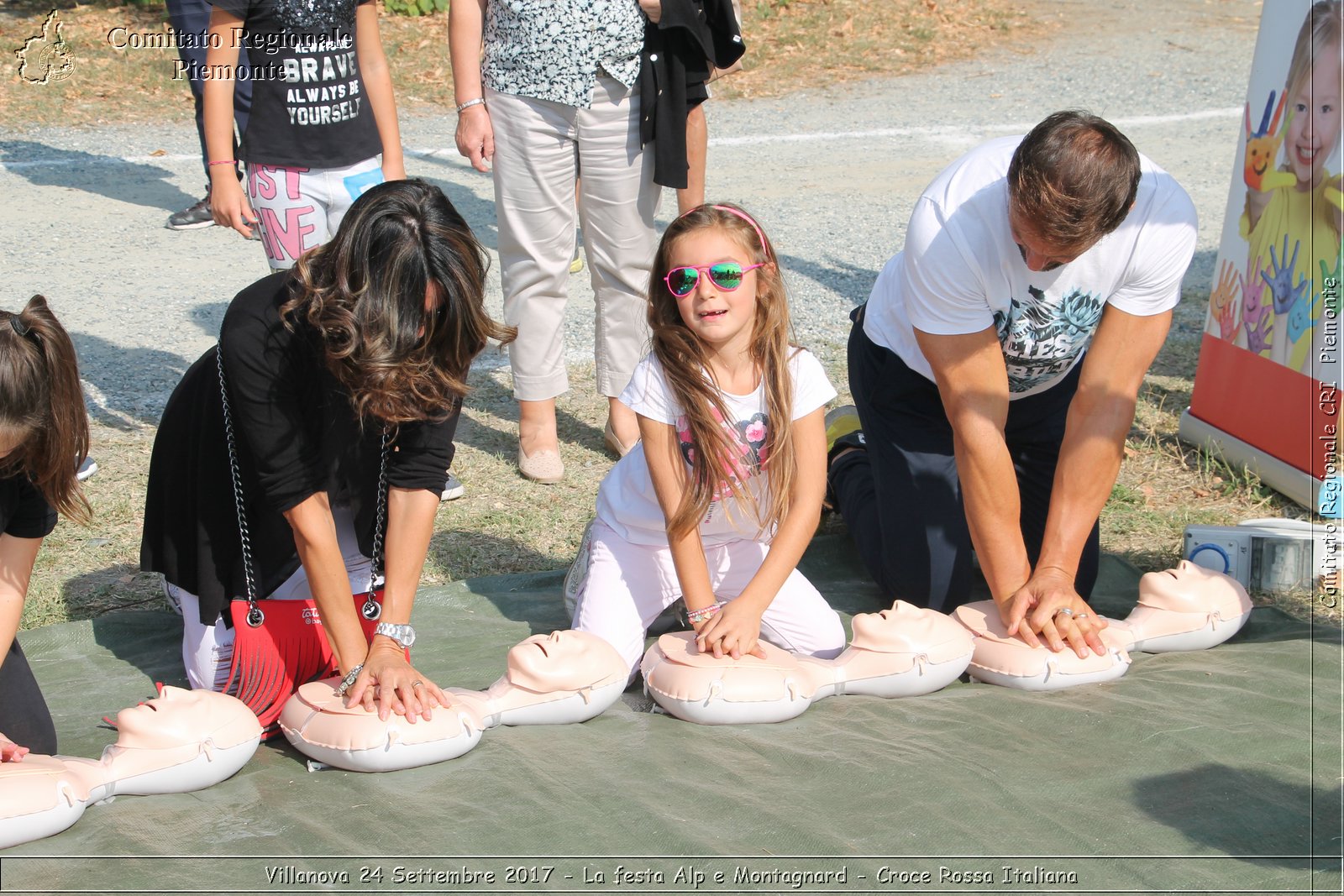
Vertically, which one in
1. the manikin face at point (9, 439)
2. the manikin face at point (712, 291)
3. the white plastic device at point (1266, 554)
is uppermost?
the manikin face at point (712, 291)

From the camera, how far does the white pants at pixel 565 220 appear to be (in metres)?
3.36

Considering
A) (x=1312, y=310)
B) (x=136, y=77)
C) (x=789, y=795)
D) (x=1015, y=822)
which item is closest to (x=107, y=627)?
(x=789, y=795)

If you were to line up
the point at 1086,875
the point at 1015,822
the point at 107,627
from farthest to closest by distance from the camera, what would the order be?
the point at 107,627, the point at 1015,822, the point at 1086,875

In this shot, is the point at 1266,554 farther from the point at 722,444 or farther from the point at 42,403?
the point at 42,403

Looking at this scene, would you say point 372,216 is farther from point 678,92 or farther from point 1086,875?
point 678,92

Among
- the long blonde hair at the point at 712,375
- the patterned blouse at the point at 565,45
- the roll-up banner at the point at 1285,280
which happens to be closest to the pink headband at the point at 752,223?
the long blonde hair at the point at 712,375

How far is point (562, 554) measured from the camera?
10.5ft

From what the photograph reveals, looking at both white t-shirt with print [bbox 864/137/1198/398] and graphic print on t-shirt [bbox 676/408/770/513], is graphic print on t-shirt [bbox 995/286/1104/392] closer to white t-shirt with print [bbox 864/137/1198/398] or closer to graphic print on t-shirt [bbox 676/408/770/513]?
white t-shirt with print [bbox 864/137/1198/398]

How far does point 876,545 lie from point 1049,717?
30.0 inches

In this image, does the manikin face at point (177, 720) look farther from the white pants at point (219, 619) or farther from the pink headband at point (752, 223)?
the pink headband at point (752, 223)

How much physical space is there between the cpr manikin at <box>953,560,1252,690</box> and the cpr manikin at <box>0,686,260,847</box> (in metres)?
1.34

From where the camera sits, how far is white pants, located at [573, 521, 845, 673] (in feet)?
8.11

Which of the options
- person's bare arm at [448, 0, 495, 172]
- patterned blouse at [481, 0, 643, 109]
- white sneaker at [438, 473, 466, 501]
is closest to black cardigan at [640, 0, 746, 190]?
patterned blouse at [481, 0, 643, 109]

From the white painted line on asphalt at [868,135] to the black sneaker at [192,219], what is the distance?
3.95 ft
